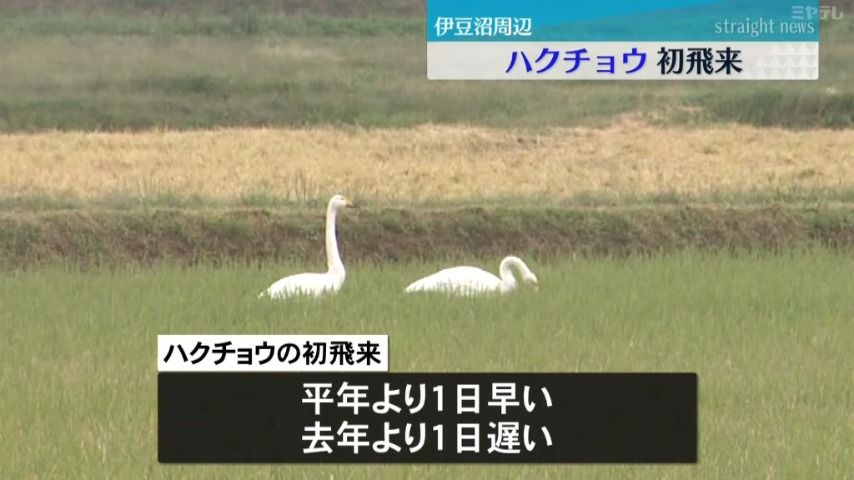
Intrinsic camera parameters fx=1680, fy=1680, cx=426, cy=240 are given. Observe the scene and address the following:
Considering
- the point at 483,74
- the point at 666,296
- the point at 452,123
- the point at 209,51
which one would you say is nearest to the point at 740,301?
the point at 666,296

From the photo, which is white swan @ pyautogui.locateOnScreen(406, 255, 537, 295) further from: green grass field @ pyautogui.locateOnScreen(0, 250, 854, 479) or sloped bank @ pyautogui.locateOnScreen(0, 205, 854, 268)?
sloped bank @ pyautogui.locateOnScreen(0, 205, 854, 268)

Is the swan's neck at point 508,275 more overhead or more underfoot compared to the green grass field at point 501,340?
more overhead

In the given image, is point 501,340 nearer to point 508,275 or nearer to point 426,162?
point 508,275

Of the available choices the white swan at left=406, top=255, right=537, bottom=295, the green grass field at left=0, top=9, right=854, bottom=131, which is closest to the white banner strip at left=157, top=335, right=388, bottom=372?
the white swan at left=406, top=255, right=537, bottom=295

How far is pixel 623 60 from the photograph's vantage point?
16781 mm

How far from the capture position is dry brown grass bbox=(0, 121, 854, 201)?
1277 cm

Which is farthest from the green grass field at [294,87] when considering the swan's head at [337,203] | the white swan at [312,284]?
the white swan at [312,284]

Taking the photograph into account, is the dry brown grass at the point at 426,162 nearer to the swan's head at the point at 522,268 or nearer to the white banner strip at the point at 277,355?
the swan's head at the point at 522,268

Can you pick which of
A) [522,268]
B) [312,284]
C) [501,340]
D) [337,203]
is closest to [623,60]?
[337,203]

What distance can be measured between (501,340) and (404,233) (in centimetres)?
385
